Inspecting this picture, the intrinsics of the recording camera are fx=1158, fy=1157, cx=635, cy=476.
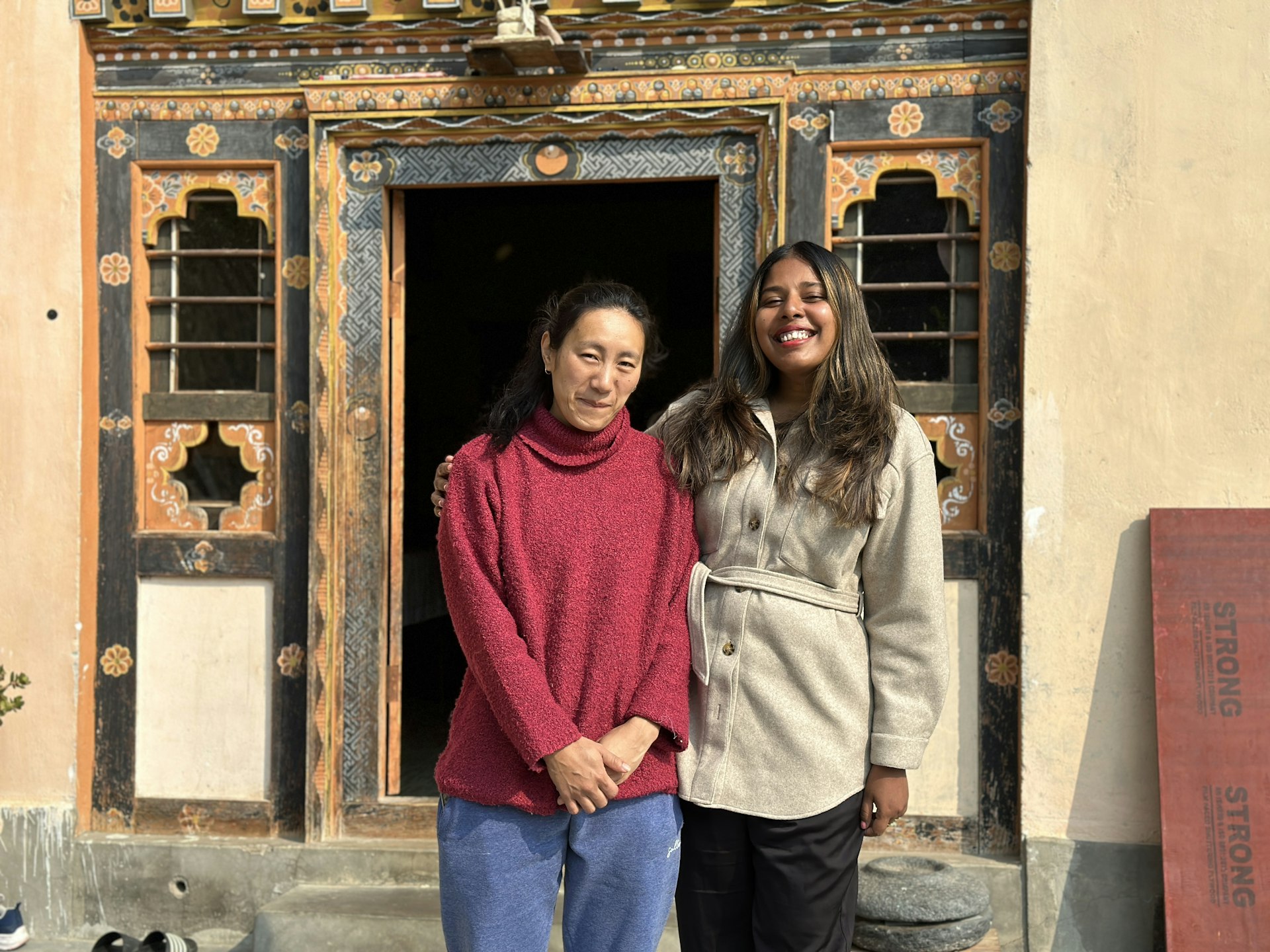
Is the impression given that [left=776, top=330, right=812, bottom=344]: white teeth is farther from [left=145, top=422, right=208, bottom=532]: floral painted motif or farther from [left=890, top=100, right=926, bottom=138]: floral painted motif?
[left=145, top=422, right=208, bottom=532]: floral painted motif

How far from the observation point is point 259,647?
13.3 feet

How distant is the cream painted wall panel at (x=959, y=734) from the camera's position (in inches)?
149

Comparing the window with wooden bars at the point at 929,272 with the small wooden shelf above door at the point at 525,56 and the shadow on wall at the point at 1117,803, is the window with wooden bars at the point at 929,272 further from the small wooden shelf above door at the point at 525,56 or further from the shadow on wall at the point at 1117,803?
the small wooden shelf above door at the point at 525,56

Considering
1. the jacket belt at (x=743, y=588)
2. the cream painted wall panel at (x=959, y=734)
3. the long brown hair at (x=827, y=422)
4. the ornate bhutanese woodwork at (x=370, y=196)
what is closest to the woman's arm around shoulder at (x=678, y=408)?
the long brown hair at (x=827, y=422)

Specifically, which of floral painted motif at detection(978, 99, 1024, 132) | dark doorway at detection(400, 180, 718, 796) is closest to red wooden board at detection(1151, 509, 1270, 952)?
floral painted motif at detection(978, 99, 1024, 132)

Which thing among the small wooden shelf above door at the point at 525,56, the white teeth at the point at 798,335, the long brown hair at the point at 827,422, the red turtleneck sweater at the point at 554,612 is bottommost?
the red turtleneck sweater at the point at 554,612

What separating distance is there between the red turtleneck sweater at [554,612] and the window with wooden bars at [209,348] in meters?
2.23

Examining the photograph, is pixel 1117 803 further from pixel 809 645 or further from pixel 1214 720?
pixel 809 645

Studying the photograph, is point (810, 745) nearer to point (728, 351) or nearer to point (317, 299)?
point (728, 351)

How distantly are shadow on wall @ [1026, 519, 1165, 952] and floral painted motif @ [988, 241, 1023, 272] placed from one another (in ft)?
2.98

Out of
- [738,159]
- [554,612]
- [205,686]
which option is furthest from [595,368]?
[205,686]

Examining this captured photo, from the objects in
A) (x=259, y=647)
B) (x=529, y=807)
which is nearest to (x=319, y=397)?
(x=259, y=647)

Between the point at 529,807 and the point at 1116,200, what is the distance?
2775 mm

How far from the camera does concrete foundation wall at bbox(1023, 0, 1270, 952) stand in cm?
360
